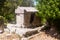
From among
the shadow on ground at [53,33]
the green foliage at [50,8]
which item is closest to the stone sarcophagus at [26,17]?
the shadow on ground at [53,33]

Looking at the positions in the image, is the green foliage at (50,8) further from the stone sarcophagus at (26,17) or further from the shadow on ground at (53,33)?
the stone sarcophagus at (26,17)

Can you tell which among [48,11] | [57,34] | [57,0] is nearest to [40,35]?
[57,34]

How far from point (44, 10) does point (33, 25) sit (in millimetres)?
9332

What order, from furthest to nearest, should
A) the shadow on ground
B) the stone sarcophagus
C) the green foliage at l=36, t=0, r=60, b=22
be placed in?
the stone sarcophagus, the shadow on ground, the green foliage at l=36, t=0, r=60, b=22

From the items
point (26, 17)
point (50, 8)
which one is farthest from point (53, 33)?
point (26, 17)

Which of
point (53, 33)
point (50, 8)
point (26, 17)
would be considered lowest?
point (53, 33)

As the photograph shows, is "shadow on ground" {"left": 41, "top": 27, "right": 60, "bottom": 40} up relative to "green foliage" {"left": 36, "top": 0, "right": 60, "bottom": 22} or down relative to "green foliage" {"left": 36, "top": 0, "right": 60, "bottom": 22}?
down

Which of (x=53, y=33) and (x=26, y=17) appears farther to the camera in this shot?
(x=26, y=17)

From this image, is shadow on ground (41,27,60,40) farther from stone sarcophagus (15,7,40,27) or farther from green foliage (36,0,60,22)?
stone sarcophagus (15,7,40,27)

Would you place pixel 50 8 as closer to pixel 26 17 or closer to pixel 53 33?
pixel 53 33

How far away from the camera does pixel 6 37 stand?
15727mm

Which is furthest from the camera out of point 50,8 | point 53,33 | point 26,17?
point 26,17

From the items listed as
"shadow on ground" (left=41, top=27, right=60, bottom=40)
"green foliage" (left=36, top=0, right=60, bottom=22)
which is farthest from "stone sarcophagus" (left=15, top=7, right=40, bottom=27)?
"green foliage" (left=36, top=0, right=60, bottom=22)

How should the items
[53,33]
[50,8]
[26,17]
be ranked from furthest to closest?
[26,17], [53,33], [50,8]
